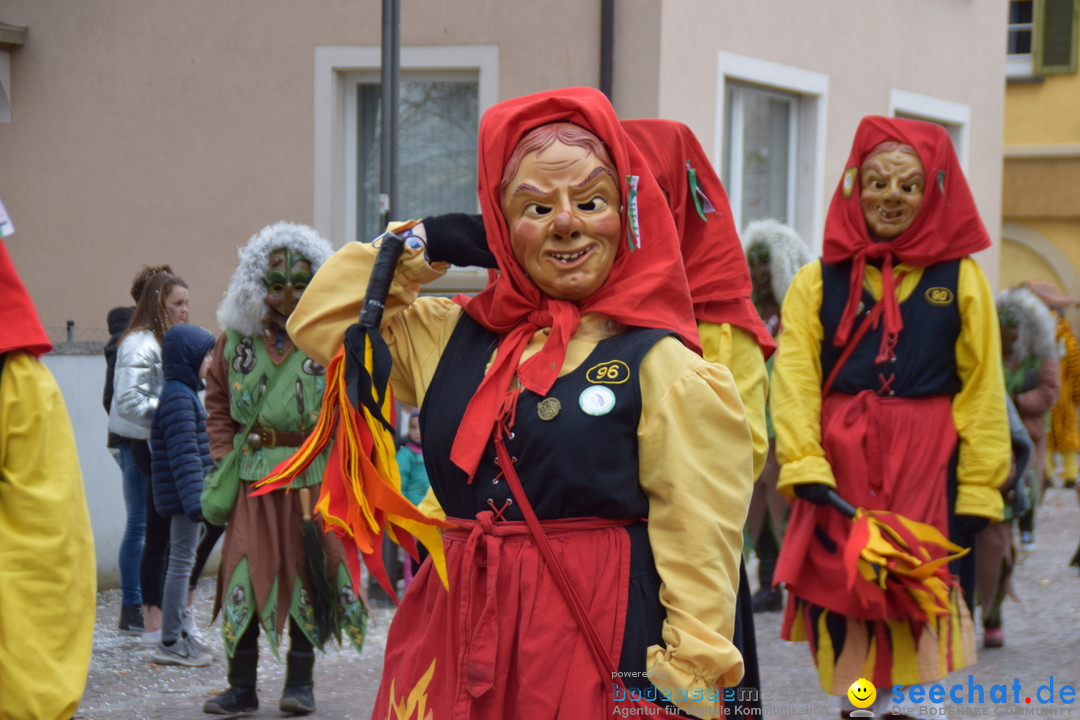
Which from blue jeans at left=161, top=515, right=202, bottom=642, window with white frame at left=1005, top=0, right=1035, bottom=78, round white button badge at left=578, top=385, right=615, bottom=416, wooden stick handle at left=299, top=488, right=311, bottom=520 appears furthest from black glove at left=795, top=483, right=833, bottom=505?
window with white frame at left=1005, top=0, right=1035, bottom=78

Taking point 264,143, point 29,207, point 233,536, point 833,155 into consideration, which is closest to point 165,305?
point 233,536

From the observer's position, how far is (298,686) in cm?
603

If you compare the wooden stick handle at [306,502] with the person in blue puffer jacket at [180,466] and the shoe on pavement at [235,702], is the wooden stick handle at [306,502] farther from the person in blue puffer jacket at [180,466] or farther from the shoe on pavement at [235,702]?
the person in blue puffer jacket at [180,466]

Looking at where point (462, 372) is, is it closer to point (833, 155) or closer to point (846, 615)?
point (846, 615)

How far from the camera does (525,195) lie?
3.25 meters

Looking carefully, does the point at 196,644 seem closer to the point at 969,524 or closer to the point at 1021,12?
the point at 969,524

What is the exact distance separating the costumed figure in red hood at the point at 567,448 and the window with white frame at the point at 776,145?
8.44 meters

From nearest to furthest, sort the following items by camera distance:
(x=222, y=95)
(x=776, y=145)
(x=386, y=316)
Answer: (x=386, y=316), (x=222, y=95), (x=776, y=145)

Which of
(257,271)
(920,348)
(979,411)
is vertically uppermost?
(257,271)

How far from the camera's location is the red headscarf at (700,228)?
520 centimetres

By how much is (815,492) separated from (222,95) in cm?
697

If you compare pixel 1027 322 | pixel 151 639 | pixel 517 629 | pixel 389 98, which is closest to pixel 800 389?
pixel 517 629

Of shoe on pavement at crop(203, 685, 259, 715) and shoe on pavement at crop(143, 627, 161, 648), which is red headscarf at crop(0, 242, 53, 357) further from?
shoe on pavement at crop(143, 627, 161, 648)

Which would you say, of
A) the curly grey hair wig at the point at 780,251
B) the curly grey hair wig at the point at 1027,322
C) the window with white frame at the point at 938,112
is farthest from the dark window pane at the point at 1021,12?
the curly grey hair wig at the point at 780,251
